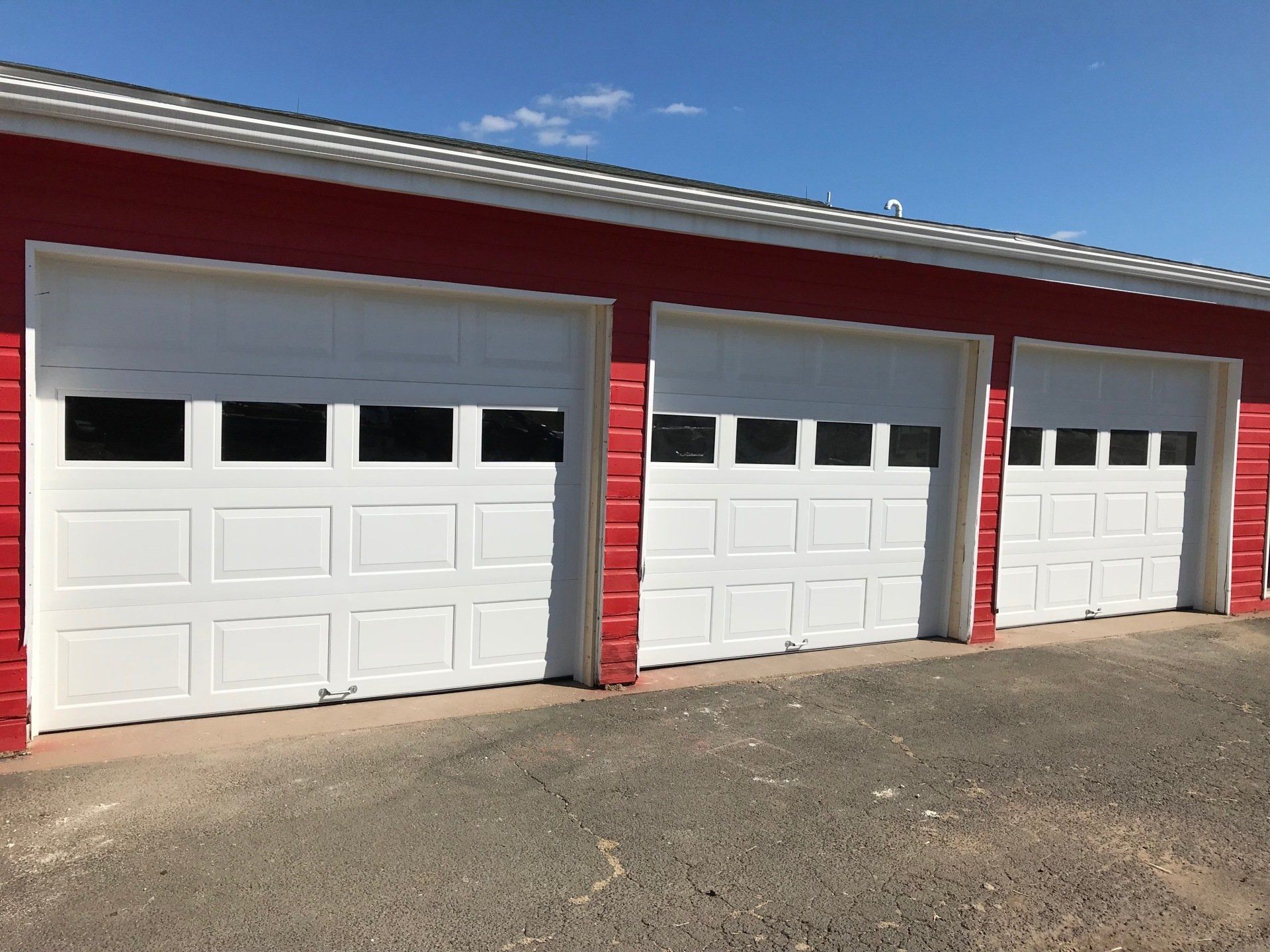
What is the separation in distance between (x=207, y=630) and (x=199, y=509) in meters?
0.67

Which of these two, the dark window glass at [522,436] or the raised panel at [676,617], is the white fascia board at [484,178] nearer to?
the dark window glass at [522,436]

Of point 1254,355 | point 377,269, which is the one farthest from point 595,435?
point 1254,355

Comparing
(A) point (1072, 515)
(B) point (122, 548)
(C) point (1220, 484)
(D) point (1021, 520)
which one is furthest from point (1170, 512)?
(B) point (122, 548)

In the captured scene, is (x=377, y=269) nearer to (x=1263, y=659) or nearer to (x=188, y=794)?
(x=188, y=794)

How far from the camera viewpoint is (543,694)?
5.49 meters

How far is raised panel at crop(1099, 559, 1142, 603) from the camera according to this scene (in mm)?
8062

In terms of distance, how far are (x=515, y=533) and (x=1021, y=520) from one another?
4.48m

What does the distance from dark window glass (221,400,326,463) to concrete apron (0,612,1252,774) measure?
1.45 meters

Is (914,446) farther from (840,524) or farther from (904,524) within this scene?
(840,524)

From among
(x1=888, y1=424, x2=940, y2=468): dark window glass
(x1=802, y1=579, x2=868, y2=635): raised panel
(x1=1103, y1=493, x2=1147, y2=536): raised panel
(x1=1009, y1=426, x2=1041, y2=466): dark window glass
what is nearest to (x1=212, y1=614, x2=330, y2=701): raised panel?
(x1=802, y1=579, x2=868, y2=635): raised panel

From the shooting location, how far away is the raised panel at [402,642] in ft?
17.0

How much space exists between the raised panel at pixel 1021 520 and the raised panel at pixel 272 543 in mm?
5347

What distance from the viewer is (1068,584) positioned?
7.83m

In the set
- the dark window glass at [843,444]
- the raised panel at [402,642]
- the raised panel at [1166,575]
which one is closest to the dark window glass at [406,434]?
the raised panel at [402,642]
